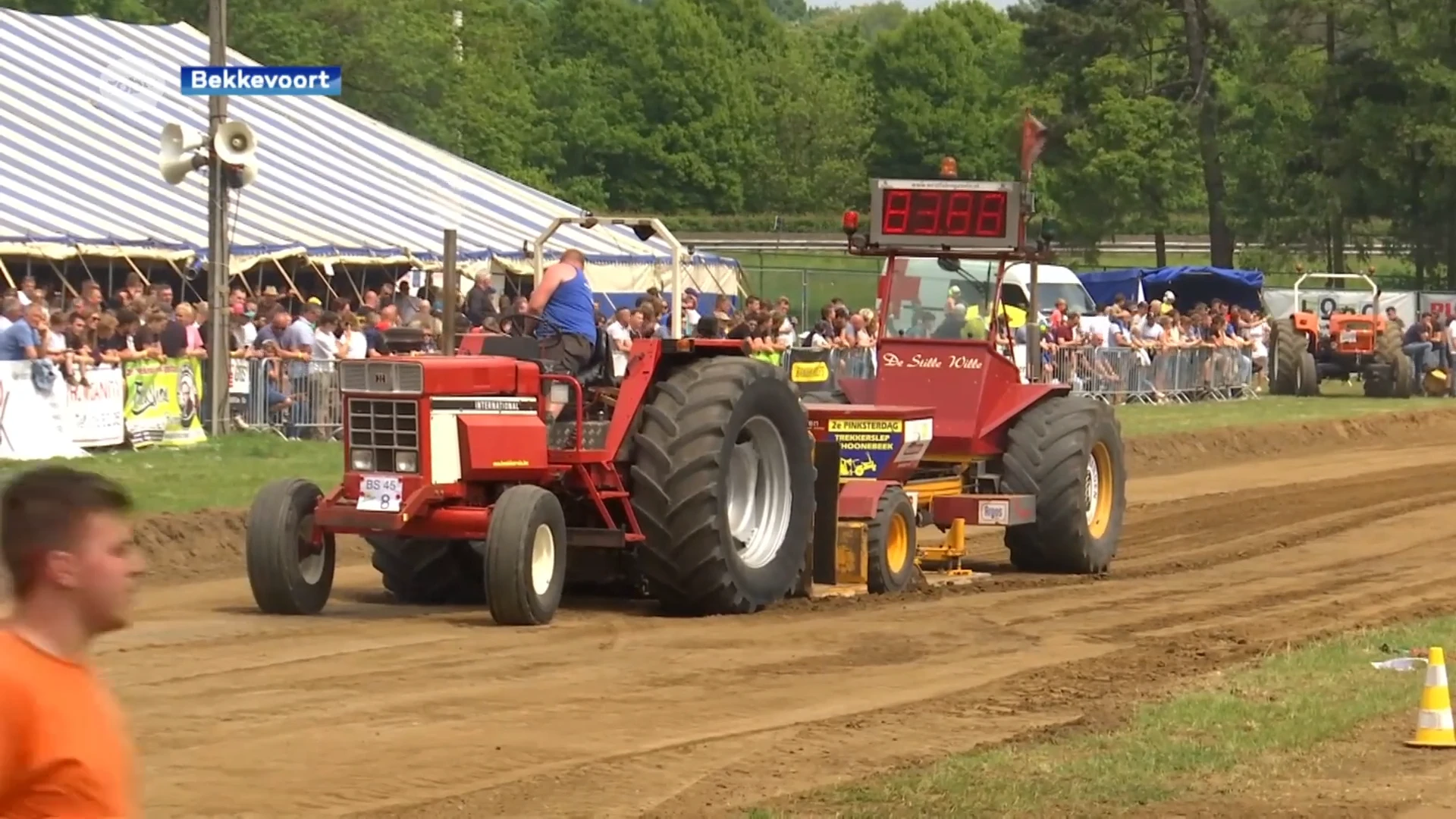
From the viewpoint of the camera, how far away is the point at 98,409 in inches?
753

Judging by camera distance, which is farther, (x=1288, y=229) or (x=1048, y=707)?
(x=1288, y=229)

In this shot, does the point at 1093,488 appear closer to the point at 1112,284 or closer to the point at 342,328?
the point at 342,328

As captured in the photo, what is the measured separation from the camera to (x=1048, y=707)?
32.1 ft

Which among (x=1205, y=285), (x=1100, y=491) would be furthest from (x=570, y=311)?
(x=1205, y=285)

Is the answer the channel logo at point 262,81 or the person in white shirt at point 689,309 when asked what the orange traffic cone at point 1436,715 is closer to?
the channel logo at point 262,81

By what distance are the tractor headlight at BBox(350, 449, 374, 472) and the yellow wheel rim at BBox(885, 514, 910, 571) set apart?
3.48 metres

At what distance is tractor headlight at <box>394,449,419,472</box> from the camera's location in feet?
38.2

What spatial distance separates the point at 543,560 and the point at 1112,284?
120 ft

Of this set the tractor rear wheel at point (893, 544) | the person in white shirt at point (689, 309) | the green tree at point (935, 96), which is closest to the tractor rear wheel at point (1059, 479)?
the tractor rear wheel at point (893, 544)

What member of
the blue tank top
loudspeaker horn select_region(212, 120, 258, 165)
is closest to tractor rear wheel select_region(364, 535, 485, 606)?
the blue tank top

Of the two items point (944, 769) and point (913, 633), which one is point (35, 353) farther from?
point (944, 769)

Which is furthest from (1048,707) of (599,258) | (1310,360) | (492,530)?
(1310,360)

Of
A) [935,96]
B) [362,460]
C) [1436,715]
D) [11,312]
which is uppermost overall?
[935,96]

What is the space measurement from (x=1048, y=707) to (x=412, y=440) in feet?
12.2
